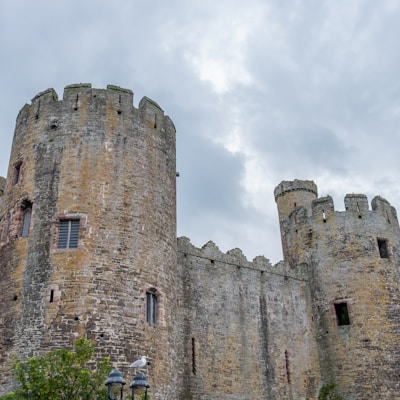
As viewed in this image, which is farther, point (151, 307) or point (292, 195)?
point (292, 195)

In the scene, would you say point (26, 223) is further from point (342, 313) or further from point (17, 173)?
point (342, 313)

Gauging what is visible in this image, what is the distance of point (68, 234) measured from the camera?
49.0 ft

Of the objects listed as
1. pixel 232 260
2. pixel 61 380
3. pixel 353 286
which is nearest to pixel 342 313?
pixel 353 286

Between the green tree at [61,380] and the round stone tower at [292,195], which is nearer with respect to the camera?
the green tree at [61,380]

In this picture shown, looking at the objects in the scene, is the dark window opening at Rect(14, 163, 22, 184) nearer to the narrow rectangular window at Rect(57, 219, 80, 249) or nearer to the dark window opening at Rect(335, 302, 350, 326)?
the narrow rectangular window at Rect(57, 219, 80, 249)

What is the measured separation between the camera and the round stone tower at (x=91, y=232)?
13914 millimetres

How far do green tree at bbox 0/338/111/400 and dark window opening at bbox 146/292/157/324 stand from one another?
3266 millimetres

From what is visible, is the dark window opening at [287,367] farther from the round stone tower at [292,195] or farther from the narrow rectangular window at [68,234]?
the narrow rectangular window at [68,234]

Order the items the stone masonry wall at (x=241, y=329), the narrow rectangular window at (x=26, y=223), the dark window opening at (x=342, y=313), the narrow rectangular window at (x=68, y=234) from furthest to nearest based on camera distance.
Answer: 1. the dark window opening at (x=342, y=313)
2. the stone masonry wall at (x=241, y=329)
3. the narrow rectangular window at (x=26, y=223)
4. the narrow rectangular window at (x=68, y=234)

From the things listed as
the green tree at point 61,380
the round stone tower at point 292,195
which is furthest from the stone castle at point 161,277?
the round stone tower at point 292,195

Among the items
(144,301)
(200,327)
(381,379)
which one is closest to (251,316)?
(200,327)

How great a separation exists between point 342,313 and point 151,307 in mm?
10268

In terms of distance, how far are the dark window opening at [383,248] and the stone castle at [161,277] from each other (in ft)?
0.29

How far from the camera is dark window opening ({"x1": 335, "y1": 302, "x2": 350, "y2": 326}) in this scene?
22.1 meters
